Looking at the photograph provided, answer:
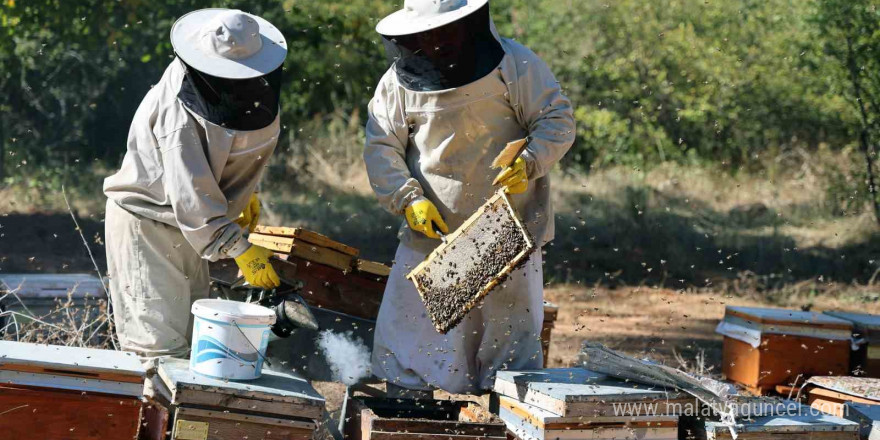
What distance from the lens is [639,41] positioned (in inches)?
533

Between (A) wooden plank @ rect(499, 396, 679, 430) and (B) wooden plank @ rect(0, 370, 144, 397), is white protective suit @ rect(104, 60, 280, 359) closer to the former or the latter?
(B) wooden plank @ rect(0, 370, 144, 397)

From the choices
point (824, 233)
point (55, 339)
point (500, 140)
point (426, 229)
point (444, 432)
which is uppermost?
point (500, 140)

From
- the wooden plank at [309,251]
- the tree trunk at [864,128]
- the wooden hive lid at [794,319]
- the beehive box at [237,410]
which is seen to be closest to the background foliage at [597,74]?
the tree trunk at [864,128]

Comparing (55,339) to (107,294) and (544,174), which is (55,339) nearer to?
(107,294)

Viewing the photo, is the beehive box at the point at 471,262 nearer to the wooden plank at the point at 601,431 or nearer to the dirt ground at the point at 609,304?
the wooden plank at the point at 601,431

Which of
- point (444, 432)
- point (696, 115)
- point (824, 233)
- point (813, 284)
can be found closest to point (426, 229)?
point (444, 432)

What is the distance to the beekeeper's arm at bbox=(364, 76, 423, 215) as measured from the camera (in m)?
4.42

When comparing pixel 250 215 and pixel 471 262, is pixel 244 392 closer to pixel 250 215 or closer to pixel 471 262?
pixel 471 262

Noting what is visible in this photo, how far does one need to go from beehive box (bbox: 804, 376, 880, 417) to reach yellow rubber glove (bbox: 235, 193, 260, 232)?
294 centimetres

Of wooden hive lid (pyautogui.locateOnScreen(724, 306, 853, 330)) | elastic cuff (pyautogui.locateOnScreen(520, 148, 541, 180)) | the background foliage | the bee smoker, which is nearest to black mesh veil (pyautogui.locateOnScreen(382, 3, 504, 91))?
elastic cuff (pyautogui.locateOnScreen(520, 148, 541, 180))

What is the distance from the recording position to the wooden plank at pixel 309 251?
498cm

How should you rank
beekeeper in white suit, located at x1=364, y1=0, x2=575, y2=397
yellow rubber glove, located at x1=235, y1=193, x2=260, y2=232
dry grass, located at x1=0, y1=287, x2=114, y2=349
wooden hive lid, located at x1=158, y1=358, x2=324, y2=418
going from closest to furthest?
wooden hive lid, located at x1=158, y1=358, x2=324, y2=418
beekeeper in white suit, located at x1=364, y1=0, x2=575, y2=397
yellow rubber glove, located at x1=235, y1=193, x2=260, y2=232
dry grass, located at x1=0, y1=287, x2=114, y2=349

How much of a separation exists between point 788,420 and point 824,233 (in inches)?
307

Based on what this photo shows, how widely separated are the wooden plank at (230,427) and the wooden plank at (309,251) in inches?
59.3
